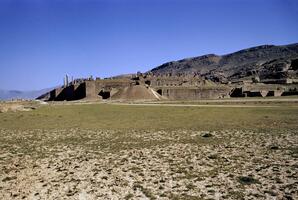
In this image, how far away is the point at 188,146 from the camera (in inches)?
851

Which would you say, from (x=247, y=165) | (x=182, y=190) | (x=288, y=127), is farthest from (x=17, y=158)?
(x=288, y=127)

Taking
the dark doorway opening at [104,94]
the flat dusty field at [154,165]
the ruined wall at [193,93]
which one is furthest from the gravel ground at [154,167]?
the ruined wall at [193,93]

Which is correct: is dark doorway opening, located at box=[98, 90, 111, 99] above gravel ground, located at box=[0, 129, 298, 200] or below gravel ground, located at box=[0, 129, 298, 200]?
above

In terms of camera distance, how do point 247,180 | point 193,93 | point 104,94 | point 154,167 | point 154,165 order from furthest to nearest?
point 193,93 < point 104,94 < point 154,165 < point 154,167 < point 247,180

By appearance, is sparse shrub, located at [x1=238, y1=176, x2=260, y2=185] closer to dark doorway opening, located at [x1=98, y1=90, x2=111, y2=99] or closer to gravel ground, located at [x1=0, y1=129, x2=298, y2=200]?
gravel ground, located at [x1=0, y1=129, x2=298, y2=200]

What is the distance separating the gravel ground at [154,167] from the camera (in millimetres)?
12758

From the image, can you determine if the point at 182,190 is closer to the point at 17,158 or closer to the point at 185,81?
the point at 17,158

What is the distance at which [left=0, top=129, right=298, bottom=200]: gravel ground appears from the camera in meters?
12.8

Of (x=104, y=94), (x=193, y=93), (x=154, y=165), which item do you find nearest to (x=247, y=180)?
(x=154, y=165)

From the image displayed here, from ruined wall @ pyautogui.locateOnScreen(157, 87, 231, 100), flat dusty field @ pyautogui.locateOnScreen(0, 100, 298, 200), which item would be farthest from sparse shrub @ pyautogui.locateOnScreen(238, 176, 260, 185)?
ruined wall @ pyautogui.locateOnScreen(157, 87, 231, 100)

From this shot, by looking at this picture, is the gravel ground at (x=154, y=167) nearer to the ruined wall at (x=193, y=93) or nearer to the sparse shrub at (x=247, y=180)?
the sparse shrub at (x=247, y=180)

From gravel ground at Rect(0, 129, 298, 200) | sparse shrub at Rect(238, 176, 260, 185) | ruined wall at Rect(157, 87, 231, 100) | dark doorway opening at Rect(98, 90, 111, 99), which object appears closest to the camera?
gravel ground at Rect(0, 129, 298, 200)

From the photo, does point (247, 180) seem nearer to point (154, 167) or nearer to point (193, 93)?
point (154, 167)

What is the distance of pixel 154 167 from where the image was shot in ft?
53.7
